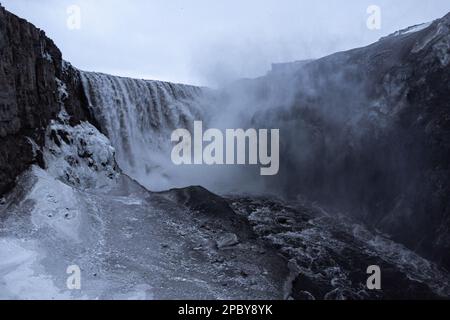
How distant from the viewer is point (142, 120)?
85.6 ft

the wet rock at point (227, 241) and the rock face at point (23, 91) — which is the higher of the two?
the rock face at point (23, 91)

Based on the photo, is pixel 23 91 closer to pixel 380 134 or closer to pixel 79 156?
pixel 79 156

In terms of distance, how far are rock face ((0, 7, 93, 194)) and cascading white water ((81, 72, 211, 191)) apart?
4.13 metres

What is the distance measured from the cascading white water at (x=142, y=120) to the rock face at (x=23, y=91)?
4.13m

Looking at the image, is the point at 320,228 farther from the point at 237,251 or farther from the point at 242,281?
the point at 242,281

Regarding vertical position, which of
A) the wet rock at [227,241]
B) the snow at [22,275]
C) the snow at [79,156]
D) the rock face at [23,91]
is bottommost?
the wet rock at [227,241]

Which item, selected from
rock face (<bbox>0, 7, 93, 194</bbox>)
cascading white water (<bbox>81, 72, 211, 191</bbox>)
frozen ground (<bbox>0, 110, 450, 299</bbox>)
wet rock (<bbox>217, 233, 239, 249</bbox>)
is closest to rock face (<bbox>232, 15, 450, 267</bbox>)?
frozen ground (<bbox>0, 110, 450, 299</bbox>)

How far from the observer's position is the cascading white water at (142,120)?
77.0ft

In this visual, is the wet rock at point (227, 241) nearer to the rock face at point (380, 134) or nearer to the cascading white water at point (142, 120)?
the rock face at point (380, 134)

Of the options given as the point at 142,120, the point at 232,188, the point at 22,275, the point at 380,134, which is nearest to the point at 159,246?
the point at 22,275

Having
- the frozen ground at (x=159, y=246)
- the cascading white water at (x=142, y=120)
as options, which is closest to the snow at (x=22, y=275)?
the frozen ground at (x=159, y=246)

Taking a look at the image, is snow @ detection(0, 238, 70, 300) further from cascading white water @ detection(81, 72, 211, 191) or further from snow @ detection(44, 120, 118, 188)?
cascading white water @ detection(81, 72, 211, 191)

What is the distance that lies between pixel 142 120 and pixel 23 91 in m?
10.2

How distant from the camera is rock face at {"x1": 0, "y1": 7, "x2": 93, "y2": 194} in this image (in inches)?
593
